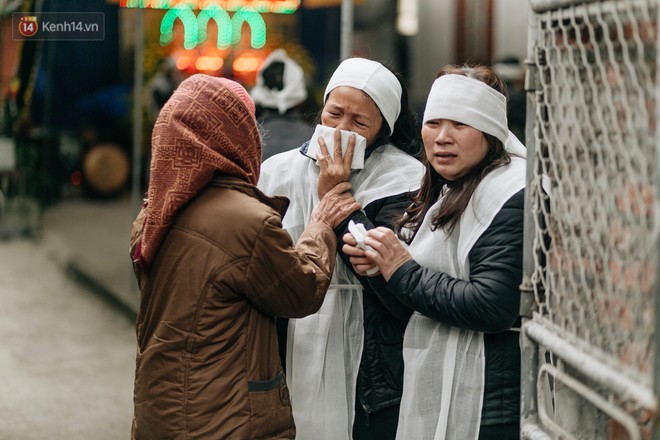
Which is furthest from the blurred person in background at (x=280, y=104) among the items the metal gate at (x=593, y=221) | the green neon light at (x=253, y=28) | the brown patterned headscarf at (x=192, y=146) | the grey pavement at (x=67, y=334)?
the green neon light at (x=253, y=28)

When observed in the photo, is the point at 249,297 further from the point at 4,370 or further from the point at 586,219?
the point at 4,370

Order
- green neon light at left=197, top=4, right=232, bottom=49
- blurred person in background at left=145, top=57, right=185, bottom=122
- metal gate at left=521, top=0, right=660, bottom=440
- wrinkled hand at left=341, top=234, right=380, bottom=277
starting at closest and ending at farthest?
metal gate at left=521, top=0, right=660, bottom=440 < wrinkled hand at left=341, top=234, right=380, bottom=277 < blurred person in background at left=145, top=57, right=185, bottom=122 < green neon light at left=197, top=4, right=232, bottom=49

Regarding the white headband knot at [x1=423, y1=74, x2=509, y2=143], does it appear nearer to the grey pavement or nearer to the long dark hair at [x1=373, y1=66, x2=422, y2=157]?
the long dark hair at [x1=373, y1=66, x2=422, y2=157]

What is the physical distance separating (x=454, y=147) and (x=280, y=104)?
10.2 feet

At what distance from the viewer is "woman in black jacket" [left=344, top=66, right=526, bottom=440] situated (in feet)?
8.74

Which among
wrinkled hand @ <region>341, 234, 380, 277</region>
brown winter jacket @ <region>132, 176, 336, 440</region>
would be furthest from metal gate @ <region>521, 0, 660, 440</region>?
brown winter jacket @ <region>132, 176, 336, 440</region>

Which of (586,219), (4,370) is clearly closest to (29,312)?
(4,370)

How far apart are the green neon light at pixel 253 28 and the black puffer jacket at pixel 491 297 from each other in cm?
1206

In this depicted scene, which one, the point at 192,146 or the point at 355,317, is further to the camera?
the point at 355,317

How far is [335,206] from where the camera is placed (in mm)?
3031

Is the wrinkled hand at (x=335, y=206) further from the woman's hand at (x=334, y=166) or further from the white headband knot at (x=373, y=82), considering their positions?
the white headband knot at (x=373, y=82)

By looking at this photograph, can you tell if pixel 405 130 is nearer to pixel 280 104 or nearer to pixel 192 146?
pixel 192 146

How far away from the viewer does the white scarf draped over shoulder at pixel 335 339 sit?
317cm

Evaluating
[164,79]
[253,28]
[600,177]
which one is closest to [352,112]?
[600,177]
